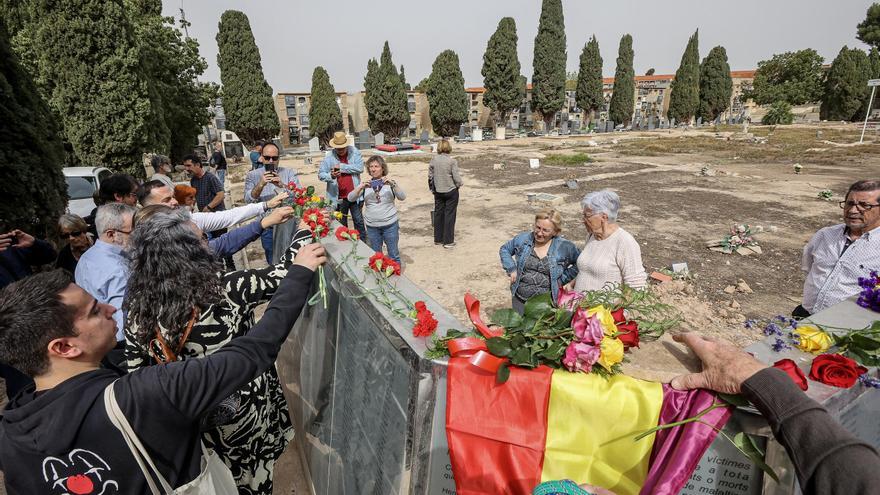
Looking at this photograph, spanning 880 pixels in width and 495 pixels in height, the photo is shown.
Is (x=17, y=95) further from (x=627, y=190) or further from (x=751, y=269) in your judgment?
(x=627, y=190)

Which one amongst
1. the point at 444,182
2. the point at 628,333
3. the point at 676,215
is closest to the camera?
the point at 628,333

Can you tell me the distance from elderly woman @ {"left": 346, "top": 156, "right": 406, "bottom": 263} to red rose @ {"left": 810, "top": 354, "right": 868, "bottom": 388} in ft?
15.9

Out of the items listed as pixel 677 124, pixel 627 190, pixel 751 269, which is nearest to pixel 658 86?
pixel 677 124

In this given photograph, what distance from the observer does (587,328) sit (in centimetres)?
129

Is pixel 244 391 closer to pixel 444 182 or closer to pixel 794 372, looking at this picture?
pixel 794 372

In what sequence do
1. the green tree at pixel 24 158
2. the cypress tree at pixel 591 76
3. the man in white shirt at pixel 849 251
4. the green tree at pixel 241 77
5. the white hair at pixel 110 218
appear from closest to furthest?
the white hair at pixel 110 218 → the man in white shirt at pixel 849 251 → the green tree at pixel 24 158 → the green tree at pixel 241 77 → the cypress tree at pixel 591 76

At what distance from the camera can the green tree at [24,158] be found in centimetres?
627

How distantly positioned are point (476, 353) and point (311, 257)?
0.93m

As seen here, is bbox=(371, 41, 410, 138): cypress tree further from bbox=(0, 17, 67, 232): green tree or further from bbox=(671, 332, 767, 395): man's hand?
bbox=(671, 332, 767, 395): man's hand

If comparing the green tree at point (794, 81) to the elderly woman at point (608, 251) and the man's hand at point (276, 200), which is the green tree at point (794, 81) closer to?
the elderly woman at point (608, 251)

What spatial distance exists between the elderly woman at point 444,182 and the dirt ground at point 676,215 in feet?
2.32

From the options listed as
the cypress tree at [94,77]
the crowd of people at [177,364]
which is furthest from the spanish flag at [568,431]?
the cypress tree at [94,77]

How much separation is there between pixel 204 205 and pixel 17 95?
131 inches

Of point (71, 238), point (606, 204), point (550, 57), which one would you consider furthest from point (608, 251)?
point (550, 57)
